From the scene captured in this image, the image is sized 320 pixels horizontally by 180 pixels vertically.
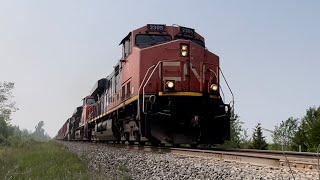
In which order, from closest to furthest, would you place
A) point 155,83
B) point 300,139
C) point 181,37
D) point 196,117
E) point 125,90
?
point 196,117 → point 155,83 → point 181,37 → point 125,90 → point 300,139

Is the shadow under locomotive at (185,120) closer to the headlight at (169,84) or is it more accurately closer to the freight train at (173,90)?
the freight train at (173,90)

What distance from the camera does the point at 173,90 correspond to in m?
10.8

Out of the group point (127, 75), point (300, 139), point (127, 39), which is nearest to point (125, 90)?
point (127, 75)

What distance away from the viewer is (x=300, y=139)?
33344mm

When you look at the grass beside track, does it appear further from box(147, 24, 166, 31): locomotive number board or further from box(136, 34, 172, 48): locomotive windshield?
box(147, 24, 166, 31): locomotive number board

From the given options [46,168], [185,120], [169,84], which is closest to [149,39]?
[169,84]

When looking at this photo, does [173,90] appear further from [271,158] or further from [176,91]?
[271,158]

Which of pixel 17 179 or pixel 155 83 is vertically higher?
pixel 155 83

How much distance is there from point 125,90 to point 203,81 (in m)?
3.14

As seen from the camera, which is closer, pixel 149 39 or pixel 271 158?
pixel 271 158

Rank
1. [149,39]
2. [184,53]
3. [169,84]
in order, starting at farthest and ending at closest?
[149,39]
[184,53]
[169,84]

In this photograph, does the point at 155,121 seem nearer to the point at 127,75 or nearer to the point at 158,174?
the point at 127,75

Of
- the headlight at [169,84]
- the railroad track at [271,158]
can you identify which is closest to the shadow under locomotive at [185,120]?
the headlight at [169,84]

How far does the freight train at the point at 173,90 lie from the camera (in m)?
10.7
